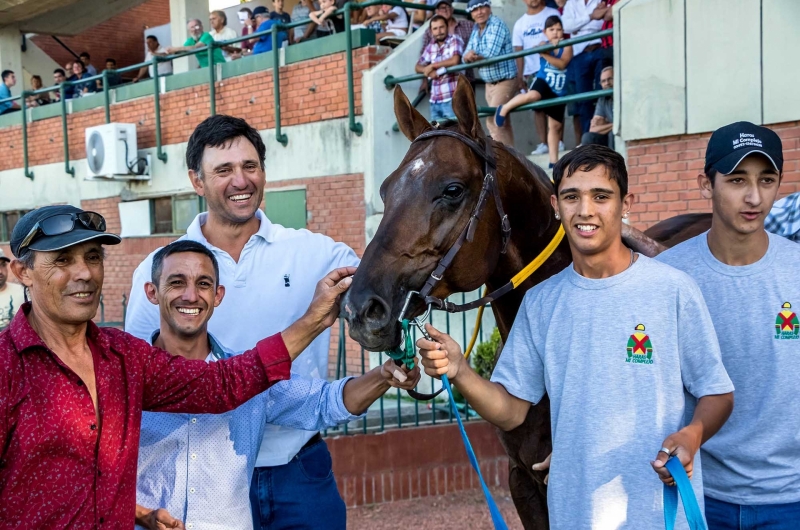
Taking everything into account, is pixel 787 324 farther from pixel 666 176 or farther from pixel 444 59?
pixel 444 59

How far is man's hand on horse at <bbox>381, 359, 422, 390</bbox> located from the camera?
2.86 meters

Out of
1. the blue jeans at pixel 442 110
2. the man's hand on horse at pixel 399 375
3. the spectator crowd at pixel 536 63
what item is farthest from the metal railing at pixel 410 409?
Result: the man's hand on horse at pixel 399 375

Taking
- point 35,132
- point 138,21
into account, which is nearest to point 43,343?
point 35,132

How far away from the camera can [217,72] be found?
14164mm

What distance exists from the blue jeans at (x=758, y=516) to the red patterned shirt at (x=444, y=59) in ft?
26.6

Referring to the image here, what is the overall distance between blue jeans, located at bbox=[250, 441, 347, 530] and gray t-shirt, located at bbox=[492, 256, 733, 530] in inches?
41.0

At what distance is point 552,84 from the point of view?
9.70 m

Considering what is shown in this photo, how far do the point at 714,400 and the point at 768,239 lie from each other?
708 mm

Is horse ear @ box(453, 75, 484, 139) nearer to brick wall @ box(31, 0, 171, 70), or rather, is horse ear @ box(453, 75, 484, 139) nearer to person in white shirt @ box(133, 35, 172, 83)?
person in white shirt @ box(133, 35, 172, 83)

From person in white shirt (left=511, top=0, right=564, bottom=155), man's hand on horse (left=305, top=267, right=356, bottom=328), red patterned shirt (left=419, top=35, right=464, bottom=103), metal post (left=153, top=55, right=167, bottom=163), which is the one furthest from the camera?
metal post (left=153, top=55, right=167, bottom=163)

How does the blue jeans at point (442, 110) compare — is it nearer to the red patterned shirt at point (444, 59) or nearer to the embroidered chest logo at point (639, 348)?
the red patterned shirt at point (444, 59)

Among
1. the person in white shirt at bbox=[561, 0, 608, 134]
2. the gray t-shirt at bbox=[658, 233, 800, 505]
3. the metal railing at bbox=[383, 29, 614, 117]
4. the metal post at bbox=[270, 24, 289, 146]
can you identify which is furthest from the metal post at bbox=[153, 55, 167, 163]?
the gray t-shirt at bbox=[658, 233, 800, 505]

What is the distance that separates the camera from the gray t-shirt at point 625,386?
8.00ft

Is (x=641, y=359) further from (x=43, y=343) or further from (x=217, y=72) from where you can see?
(x=217, y=72)
